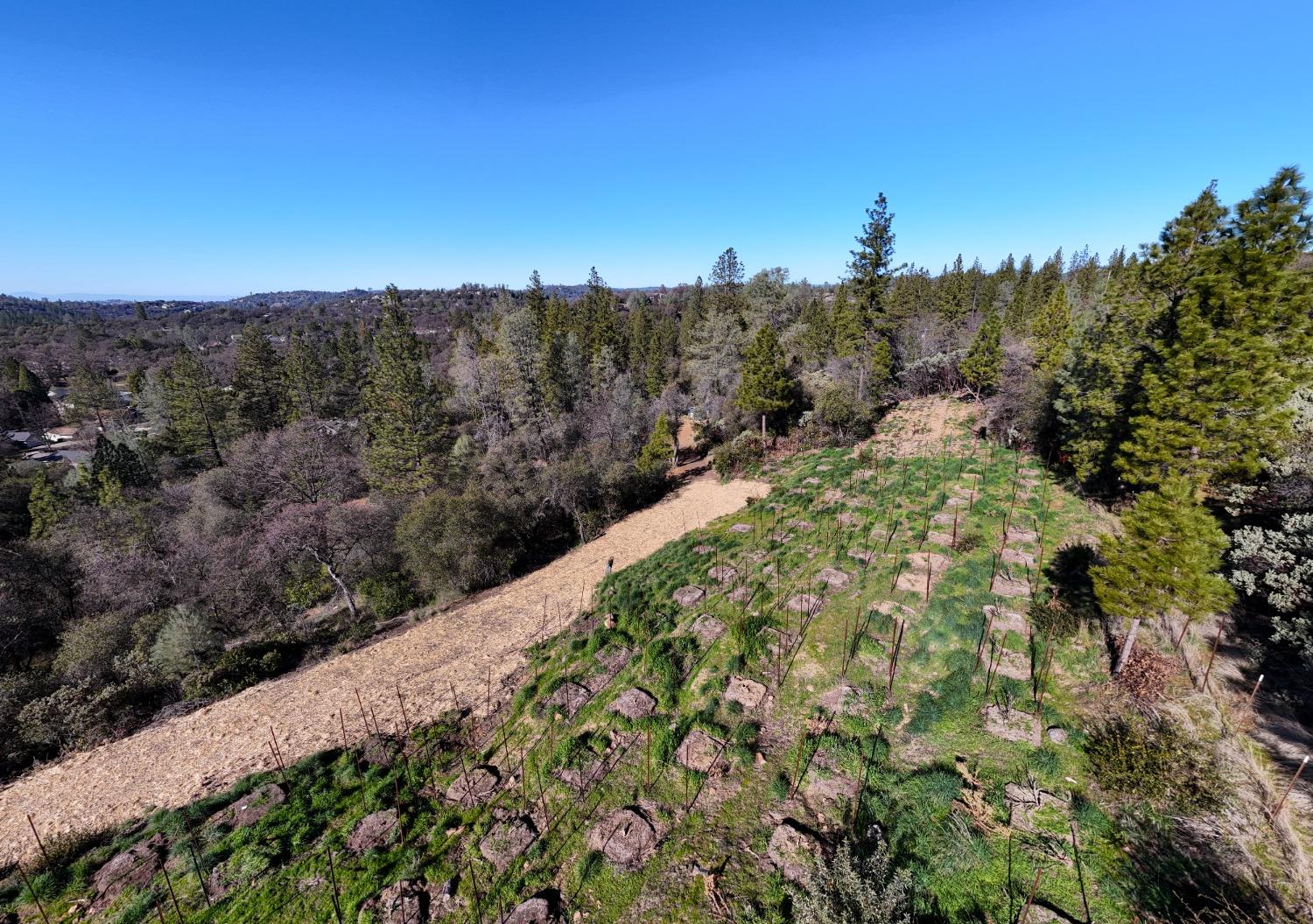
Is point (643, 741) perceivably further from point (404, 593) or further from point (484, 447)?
point (484, 447)

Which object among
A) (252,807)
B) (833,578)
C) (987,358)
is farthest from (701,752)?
(987,358)

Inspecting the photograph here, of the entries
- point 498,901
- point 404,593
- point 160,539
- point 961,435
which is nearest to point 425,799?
point 498,901

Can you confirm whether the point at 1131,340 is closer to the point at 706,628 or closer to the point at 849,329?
the point at 706,628

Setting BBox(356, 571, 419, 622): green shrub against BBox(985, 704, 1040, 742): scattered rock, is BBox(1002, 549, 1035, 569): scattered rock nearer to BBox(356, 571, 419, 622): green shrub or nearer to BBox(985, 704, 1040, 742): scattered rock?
BBox(985, 704, 1040, 742): scattered rock

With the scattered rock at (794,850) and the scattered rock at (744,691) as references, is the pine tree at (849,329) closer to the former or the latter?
the scattered rock at (744,691)

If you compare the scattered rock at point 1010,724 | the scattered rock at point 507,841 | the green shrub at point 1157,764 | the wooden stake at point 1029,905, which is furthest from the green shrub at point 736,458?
the wooden stake at point 1029,905

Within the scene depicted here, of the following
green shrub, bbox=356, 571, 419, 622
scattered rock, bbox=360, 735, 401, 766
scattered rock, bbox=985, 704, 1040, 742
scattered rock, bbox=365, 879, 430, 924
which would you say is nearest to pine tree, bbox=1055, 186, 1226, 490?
scattered rock, bbox=985, 704, 1040, 742
